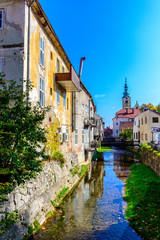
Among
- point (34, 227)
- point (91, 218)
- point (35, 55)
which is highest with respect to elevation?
point (35, 55)

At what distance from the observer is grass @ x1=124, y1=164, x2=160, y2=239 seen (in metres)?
7.52

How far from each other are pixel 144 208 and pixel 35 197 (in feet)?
19.1

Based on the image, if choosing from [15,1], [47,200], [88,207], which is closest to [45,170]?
[47,200]

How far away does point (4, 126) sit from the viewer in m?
6.19

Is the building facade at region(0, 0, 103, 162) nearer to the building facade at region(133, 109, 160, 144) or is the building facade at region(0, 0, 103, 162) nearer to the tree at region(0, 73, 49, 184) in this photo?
the tree at region(0, 73, 49, 184)

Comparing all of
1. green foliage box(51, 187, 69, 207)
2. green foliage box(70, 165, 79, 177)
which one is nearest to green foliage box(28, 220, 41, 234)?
green foliage box(51, 187, 69, 207)

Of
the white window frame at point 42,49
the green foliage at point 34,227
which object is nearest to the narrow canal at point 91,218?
the green foliage at point 34,227

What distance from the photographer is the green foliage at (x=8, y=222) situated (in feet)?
18.2

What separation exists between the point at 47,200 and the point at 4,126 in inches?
201

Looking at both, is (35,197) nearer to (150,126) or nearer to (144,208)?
(144,208)

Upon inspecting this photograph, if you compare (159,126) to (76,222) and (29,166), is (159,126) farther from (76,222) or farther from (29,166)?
(29,166)

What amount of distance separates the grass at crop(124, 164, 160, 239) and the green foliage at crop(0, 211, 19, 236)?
5.09 metres

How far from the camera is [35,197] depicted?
827 centimetres


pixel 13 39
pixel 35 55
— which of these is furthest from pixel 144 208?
pixel 13 39
